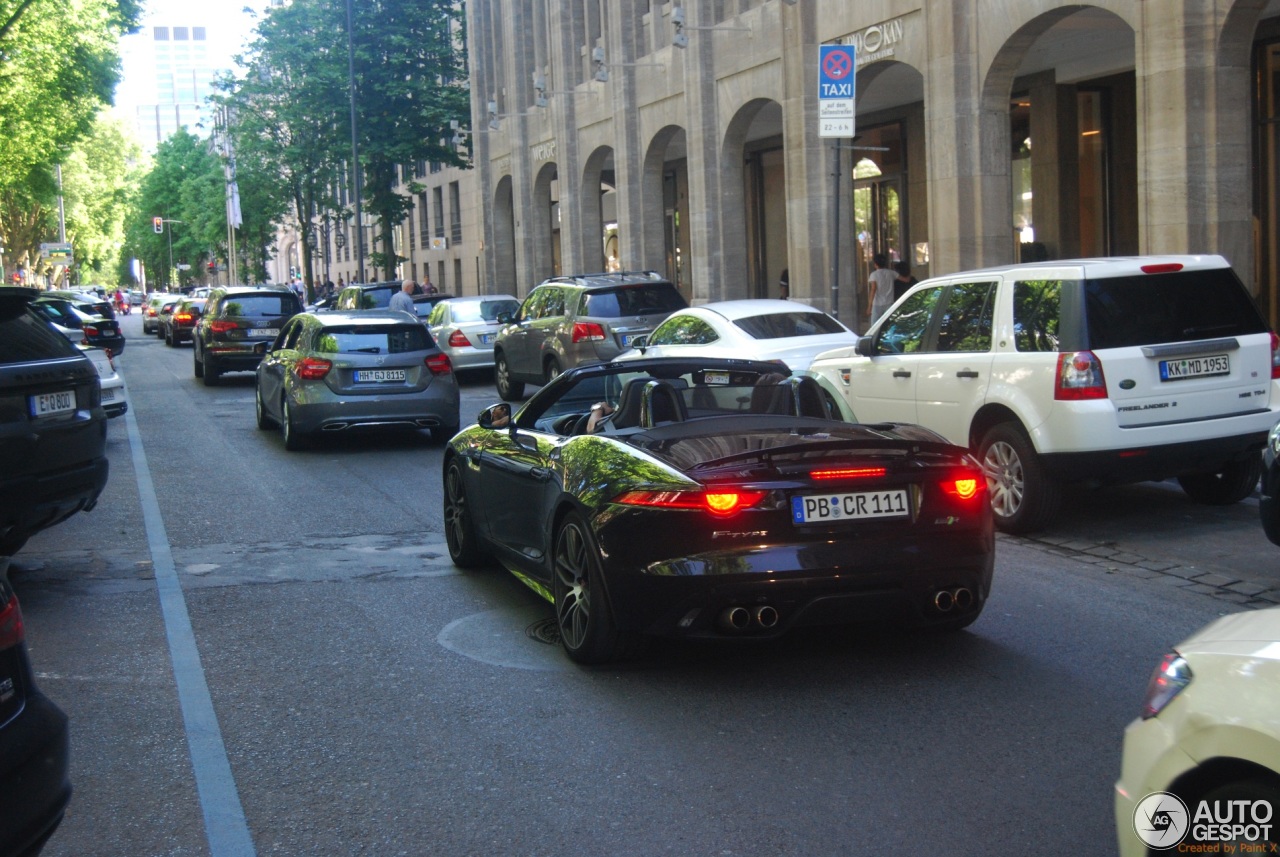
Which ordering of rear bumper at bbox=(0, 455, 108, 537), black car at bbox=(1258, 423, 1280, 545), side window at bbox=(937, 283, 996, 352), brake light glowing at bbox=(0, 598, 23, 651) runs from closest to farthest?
brake light glowing at bbox=(0, 598, 23, 651) < black car at bbox=(1258, 423, 1280, 545) < rear bumper at bbox=(0, 455, 108, 537) < side window at bbox=(937, 283, 996, 352)

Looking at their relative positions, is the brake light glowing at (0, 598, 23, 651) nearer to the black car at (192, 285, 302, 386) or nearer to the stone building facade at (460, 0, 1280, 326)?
the stone building facade at (460, 0, 1280, 326)

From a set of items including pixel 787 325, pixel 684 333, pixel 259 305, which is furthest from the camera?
pixel 259 305

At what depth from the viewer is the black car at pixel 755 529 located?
5750 millimetres

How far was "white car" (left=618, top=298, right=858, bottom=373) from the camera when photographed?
50.5ft


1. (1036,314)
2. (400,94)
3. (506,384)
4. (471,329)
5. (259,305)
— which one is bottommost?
(506,384)

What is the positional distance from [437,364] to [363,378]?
0.86 m

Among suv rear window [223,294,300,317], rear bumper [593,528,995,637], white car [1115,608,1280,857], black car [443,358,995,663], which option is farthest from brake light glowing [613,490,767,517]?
suv rear window [223,294,300,317]

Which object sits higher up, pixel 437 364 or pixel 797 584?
pixel 437 364

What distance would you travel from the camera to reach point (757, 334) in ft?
51.4

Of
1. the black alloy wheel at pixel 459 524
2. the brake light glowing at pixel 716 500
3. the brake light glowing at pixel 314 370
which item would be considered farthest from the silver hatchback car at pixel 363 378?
the brake light glowing at pixel 716 500

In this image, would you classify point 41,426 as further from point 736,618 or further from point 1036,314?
point 1036,314

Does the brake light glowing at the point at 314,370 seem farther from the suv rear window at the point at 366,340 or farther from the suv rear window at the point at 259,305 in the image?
the suv rear window at the point at 259,305

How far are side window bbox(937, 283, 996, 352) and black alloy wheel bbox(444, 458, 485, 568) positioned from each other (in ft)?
12.7

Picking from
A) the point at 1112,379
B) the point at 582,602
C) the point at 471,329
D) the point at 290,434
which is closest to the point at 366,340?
the point at 290,434
